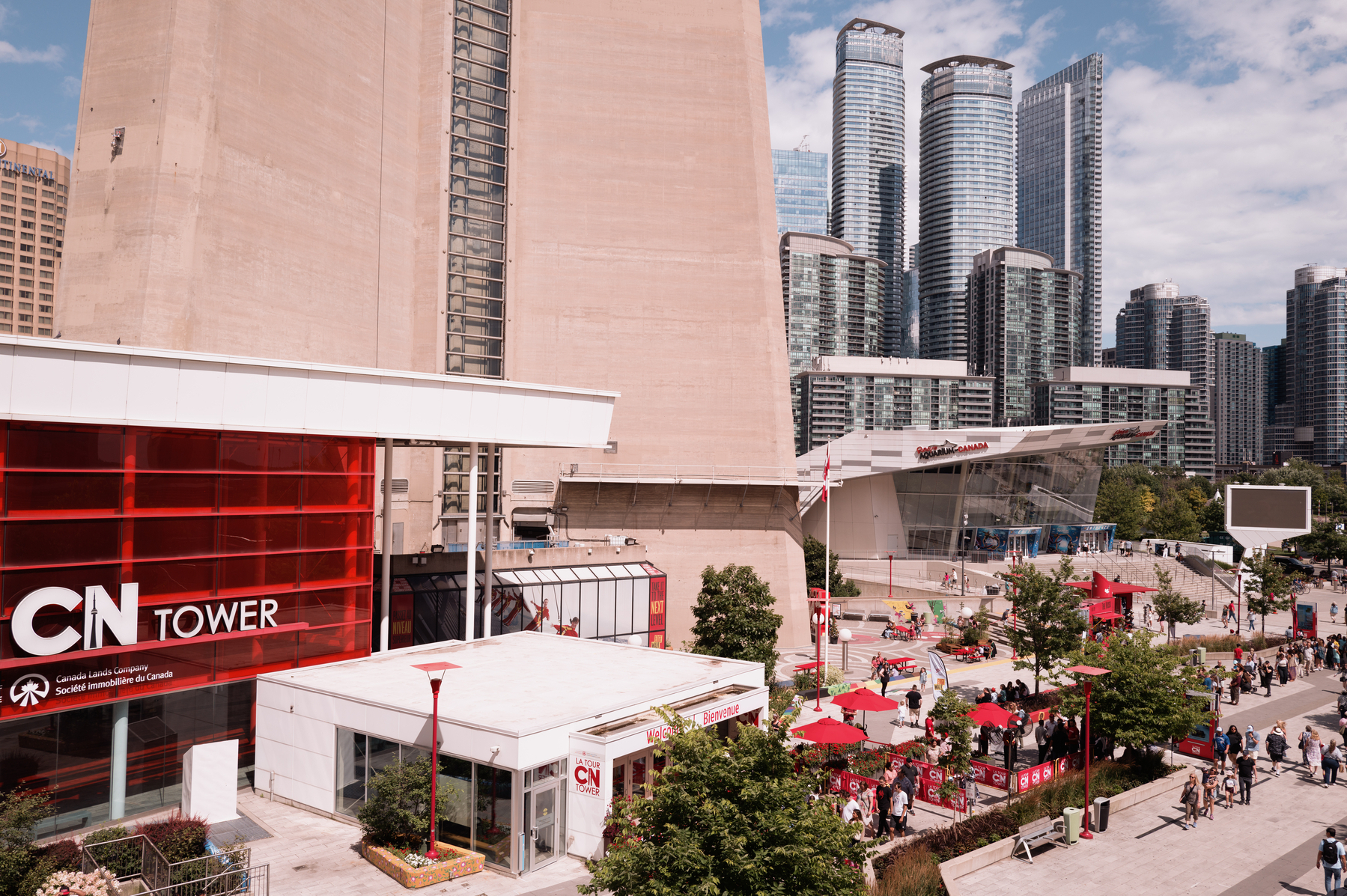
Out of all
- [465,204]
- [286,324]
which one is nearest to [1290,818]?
[286,324]

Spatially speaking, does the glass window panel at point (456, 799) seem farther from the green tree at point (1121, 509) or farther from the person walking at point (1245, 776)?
the green tree at point (1121, 509)

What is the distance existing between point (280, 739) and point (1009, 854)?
1876 centimetres

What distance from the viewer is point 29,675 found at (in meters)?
19.4

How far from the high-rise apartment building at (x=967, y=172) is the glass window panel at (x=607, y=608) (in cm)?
15718

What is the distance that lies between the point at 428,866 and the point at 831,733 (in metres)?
10.7

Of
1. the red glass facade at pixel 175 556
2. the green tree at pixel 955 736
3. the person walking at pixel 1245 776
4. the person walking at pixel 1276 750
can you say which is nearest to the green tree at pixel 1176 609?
the person walking at pixel 1276 750

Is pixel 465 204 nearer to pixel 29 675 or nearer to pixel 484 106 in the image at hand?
pixel 484 106

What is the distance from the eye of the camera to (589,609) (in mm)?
42750

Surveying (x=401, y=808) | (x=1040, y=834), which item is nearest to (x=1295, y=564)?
(x=1040, y=834)

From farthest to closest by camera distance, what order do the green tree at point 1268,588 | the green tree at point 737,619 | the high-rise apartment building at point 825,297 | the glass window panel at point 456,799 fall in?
the high-rise apartment building at point 825,297
the green tree at point 1268,588
the green tree at point 737,619
the glass window panel at point 456,799

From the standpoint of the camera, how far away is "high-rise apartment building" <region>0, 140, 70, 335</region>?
11231 centimetres

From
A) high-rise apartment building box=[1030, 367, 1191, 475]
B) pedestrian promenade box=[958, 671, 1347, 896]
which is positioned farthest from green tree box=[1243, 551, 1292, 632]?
high-rise apartment building box=[1030, 367, 1191, 475]

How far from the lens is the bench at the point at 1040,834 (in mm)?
20656

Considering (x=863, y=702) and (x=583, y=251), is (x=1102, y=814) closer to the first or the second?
(x=863, y=702)
